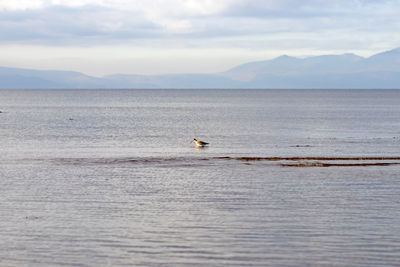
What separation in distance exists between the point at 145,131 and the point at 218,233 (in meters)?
49.6

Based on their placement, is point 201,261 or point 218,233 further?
point 218,233

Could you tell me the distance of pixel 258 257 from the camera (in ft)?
53.4

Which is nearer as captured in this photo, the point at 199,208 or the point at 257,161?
the point at 199,208

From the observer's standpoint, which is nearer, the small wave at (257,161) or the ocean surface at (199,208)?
the ocean surface at (199,208)

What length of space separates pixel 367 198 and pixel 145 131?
4525cm

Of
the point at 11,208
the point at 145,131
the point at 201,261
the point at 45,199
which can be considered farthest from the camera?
the point at 145,131

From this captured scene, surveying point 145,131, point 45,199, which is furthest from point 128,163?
point 145,131

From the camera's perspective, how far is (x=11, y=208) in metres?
22.3

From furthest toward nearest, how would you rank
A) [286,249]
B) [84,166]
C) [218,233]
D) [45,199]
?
[84,166] < [45,199] < [218,233] < [286,249]

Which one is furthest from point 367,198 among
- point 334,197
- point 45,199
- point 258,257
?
point 45,199

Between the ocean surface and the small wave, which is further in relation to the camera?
the small wave

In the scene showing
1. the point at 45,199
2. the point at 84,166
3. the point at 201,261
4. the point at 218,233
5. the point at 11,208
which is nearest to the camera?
the point at 201,261

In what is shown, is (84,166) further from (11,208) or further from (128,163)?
(11,208)

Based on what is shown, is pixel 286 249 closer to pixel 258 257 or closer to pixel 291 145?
pixel 258 257
